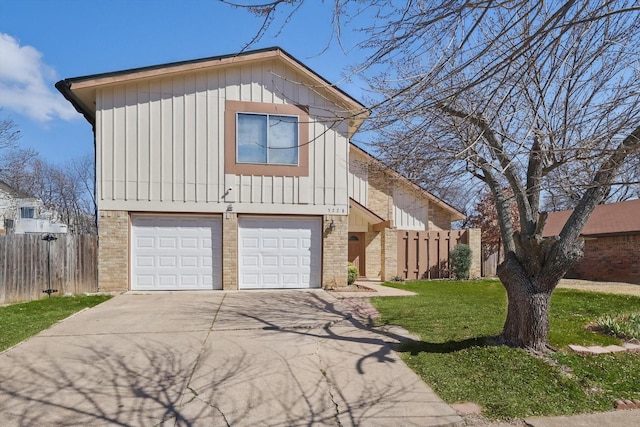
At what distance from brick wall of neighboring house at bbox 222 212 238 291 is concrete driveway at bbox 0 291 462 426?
12.1ft

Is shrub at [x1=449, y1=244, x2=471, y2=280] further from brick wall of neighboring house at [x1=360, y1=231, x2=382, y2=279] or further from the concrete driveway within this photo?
the concrete driveway

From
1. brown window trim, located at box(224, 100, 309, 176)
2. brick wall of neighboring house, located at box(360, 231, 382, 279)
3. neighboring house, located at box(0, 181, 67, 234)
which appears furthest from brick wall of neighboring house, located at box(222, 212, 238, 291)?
neighboring house, located at box(0, 181, 67, 234)

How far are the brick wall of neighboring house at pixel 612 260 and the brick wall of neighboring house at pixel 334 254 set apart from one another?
515 inches

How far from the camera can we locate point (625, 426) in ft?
10.7

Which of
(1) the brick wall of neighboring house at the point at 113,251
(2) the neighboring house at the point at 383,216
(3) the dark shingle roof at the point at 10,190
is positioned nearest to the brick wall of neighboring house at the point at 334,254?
(2) the neighboring house at the point at 383,216

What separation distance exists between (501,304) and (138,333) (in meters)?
7.63

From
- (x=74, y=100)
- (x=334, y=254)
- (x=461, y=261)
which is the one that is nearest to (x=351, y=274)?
(x=334, y=254)

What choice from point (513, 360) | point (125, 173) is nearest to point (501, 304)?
point (513, 360)

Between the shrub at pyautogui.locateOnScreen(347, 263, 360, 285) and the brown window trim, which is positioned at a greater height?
the brown window trim

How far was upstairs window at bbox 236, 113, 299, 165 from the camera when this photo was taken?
1098cm

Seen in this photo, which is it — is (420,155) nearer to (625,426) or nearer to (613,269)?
(625,426)

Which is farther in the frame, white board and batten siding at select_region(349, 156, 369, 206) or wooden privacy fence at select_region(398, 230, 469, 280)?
white board and batten siding at select_region(349, 156, 369, 206)

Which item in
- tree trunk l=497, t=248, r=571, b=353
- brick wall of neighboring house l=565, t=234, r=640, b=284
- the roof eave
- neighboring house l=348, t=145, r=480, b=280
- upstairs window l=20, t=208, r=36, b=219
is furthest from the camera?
upstairs window l=20, t=208, r=36, b=219

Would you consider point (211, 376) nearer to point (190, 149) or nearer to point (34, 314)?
point (34, 314)
